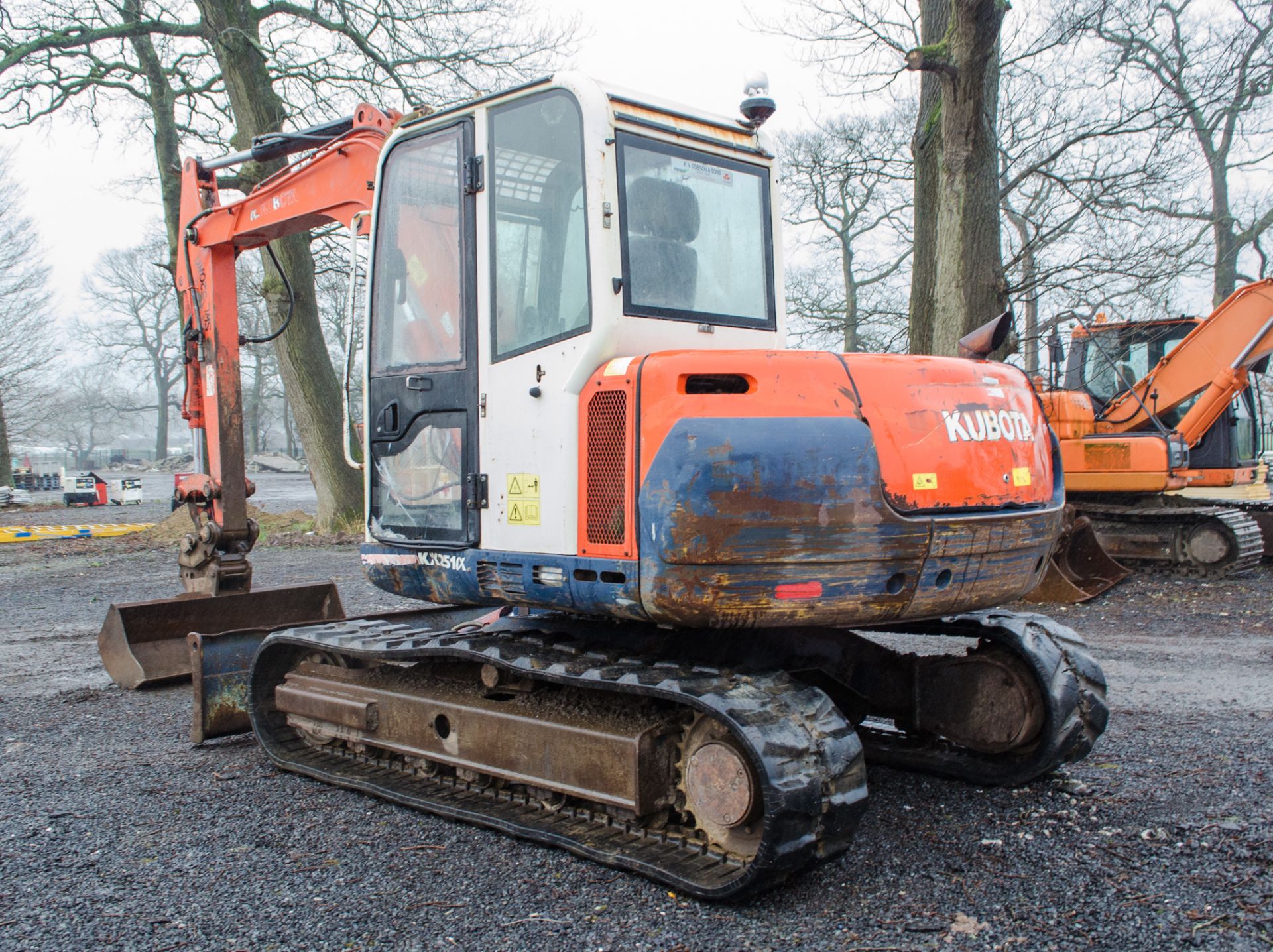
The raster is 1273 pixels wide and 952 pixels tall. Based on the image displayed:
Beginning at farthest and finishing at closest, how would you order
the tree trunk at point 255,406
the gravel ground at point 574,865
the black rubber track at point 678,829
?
1. the tree trunk at point 255,406
2. the black rubber track at point 678,829
3. the gravel ground at point 574,865

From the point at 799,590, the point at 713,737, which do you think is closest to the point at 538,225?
the point at 799,590

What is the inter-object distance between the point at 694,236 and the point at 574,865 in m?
2.41

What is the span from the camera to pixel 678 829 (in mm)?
3795

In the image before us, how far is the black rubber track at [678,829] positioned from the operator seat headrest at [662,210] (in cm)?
162

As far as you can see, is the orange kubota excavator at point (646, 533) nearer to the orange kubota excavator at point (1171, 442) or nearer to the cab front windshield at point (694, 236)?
the cab front windshield at point (694, 236)

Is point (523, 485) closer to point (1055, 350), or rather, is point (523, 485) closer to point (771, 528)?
point (771, 528)

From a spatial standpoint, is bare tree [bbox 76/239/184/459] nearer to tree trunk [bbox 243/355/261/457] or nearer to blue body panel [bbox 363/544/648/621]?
tree trunk [bbox 243/355/261/457]

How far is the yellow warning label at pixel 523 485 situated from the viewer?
3.99 m

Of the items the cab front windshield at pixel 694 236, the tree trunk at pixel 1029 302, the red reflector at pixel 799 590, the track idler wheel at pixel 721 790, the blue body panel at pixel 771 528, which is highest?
the tree trunk at pixel 1029 302

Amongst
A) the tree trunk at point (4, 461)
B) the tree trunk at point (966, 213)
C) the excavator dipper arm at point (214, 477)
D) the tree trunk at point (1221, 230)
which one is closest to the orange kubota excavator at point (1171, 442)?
the tree trunk at point (966, 213)

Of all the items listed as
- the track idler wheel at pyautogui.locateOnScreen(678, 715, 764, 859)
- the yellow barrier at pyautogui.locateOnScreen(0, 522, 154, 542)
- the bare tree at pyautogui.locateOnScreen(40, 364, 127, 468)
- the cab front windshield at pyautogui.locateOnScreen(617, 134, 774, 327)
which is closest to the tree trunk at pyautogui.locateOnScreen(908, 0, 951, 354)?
the cab front windshield at pyautogui.locateOnScreen(617, 134, 774, 327)

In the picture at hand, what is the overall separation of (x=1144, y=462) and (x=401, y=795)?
30.2 ft

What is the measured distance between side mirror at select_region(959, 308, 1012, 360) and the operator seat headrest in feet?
3.93

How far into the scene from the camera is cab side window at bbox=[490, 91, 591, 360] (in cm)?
396
